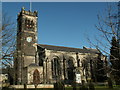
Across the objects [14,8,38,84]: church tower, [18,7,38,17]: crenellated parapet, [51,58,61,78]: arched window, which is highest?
[18,7,38,17]: crenellated parapet

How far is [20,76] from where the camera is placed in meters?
30.7

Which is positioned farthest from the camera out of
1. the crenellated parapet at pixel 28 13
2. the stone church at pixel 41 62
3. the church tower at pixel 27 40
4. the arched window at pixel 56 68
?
the crenellated parapet at pixel 28 13

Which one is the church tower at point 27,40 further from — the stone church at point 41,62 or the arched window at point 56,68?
the arched window at point 56,68

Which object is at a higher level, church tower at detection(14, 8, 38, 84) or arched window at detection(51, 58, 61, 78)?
church tower at detection(14, 8, 38, 84)

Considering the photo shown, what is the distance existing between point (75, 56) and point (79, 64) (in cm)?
255

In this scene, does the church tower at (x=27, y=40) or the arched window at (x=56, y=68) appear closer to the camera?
the church tower at (x=27, y=40)

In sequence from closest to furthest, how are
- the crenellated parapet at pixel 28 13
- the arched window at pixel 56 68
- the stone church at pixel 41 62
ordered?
the stone church at pixel 41 62 → the arched window at pixel 56 68 → the crenellated parapet at pixel 28 13

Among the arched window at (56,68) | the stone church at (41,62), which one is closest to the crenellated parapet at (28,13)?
the stone church at (41,62)

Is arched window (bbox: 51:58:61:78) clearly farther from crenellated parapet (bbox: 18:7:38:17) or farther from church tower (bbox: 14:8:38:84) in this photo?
crenellated parapet (bbox: 18:7:38:17)

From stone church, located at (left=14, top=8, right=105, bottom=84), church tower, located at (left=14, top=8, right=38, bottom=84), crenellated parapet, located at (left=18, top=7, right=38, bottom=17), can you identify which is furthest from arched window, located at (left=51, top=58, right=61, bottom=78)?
crenellated parapet, located at (left=18, top=7, right=38, bottom=17)

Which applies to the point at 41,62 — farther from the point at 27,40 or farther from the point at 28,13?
the point at 28,13

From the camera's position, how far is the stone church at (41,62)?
30156mm

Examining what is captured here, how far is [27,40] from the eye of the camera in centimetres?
3456

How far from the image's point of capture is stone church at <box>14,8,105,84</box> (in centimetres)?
3016
